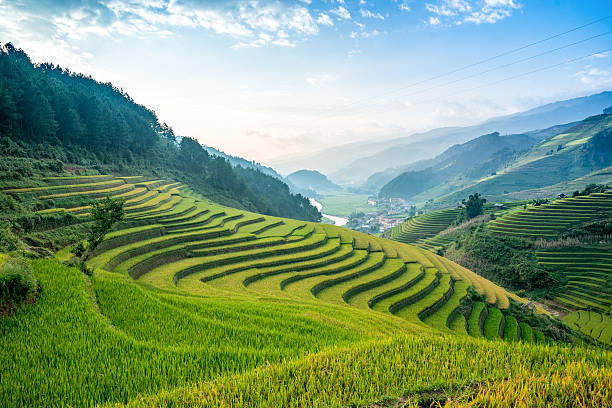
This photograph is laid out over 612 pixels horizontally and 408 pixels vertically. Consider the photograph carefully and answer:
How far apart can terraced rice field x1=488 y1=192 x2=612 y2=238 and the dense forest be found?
38.4 meters

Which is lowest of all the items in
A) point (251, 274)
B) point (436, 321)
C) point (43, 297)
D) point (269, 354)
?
point (436, 321)

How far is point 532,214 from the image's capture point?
1687 inches

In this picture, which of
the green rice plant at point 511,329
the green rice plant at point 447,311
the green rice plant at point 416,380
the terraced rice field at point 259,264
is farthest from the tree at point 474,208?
the green rice plant at point 416,380

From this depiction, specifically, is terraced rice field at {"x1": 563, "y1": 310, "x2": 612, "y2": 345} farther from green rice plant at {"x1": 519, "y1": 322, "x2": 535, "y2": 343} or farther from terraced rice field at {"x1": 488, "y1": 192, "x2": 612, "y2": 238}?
terraced rice field at {"x1": 488, "y1": 192, "x2": 612, "y2": 238}

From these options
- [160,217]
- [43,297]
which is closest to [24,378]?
[43,297]

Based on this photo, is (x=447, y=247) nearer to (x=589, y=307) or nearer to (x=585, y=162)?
(x=589, y=307)

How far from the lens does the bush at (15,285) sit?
203 inches

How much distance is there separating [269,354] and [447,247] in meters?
47.4

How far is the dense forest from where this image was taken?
25750 mm

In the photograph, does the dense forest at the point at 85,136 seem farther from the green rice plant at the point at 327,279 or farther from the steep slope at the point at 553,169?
the steep slope at the point at 553,169

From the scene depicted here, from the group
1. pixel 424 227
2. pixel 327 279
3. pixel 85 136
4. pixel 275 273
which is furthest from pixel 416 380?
pixel 424 227

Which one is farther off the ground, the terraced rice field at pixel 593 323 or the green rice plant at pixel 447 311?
the green rice plant at pixel 447 311

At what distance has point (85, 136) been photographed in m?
33.4

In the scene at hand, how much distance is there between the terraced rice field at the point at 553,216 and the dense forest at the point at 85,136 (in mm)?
38363
